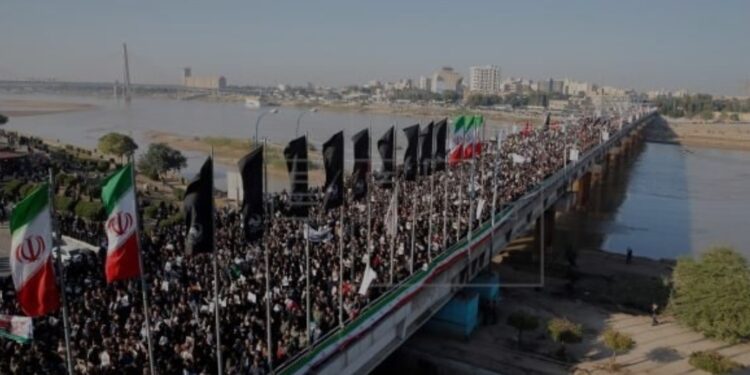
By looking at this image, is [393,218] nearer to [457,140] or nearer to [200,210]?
[457,140]

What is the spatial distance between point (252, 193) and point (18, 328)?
14.9 ft

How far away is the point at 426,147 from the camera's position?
2277cm

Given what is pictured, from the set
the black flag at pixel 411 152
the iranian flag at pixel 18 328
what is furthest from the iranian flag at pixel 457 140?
the iranian flag at pixel 18 328

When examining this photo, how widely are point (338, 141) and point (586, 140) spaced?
48076 mm

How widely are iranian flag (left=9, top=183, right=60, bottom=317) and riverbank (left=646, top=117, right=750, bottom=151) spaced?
13096 centimetres

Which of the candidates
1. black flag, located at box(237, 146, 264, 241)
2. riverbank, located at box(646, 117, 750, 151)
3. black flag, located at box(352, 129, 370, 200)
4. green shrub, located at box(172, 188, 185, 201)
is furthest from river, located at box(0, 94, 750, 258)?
black flag, located at box(237, 146, 264, 241)

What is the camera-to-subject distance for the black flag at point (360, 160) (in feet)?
58.4

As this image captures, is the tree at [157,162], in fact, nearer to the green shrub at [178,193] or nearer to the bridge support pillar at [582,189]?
the green shrub at [178,193]

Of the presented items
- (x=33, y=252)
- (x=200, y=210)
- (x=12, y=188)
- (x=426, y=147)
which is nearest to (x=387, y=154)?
(x=426, y=147)

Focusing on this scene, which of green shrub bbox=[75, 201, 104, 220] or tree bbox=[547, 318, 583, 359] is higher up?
green shrub bbox=[75, 201, 104, 220]

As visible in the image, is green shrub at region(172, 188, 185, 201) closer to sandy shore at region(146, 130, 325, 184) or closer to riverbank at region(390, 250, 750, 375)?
sandy shore at region(146, 130, 325, 184)

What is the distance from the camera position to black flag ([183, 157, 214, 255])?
37.5 feet

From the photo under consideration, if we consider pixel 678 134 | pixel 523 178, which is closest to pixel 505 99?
pixel 678 134

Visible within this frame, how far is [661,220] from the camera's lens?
51.2 meters
